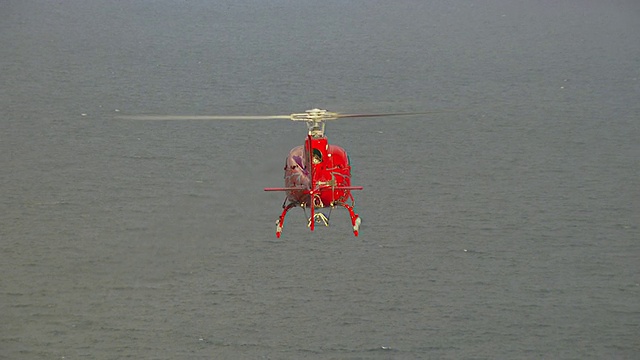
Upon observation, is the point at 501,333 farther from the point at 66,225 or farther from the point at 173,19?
the point at 173,19

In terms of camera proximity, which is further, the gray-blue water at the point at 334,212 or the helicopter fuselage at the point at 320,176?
the gray-blue water at the point at 334,212

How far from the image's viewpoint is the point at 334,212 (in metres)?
8.92

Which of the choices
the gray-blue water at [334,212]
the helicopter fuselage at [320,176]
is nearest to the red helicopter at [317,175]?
the helicopter fuselage at [320,176]

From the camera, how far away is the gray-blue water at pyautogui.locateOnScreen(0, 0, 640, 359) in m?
7.65

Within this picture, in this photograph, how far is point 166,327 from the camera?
7.61 metres

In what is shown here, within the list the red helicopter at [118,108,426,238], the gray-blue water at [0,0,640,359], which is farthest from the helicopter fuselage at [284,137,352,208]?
the gray-blue water at [0,0,640,359]

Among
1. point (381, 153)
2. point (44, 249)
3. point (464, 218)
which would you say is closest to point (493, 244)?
point (464, 218)

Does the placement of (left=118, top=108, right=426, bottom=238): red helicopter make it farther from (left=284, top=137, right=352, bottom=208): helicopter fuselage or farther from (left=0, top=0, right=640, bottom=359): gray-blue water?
(left=0, top=0, right=640, bottom=359): gray-blue water

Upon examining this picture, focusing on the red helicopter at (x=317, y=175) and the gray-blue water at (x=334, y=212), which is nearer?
the red helicopter at (x=317, y=175)

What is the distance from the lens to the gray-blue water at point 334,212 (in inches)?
301

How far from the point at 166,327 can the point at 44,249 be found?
55.1 inches

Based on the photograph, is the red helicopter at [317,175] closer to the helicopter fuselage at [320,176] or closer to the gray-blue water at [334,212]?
the helicopter fuselage at [320,176]

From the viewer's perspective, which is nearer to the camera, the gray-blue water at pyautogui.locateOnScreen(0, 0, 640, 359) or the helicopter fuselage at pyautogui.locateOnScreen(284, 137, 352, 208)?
the helicopter fuselage at pyautogui.locateOnScreen(284, 137, 352, 208)

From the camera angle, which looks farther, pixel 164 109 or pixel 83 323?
pixel 164 109
